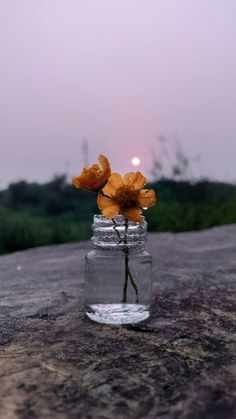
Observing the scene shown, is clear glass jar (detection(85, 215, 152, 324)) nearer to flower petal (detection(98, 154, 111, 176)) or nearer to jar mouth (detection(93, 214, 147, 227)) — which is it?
jar mouth (detection(93, 214, 147, 227))

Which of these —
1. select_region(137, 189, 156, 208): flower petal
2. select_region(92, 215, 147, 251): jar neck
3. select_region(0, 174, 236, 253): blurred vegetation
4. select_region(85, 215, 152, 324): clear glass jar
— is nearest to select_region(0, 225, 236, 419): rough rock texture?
select_region(85, 215, 152, 324): clear glass jar

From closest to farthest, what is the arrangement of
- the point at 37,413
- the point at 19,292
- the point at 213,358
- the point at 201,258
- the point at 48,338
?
the point at 37,413 < the point at 213,358 < the point at 48,338 < the point at 19,292 < the point at 201,258

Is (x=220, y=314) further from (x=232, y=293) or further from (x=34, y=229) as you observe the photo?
(x=34, y=229)

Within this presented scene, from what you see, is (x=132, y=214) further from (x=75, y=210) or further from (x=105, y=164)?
(x=75, y=210)

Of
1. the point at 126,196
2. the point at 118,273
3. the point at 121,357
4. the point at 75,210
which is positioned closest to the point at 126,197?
the point at 126,196

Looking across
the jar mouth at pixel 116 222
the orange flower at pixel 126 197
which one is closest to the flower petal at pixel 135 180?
the orange flower at pixel 126 197

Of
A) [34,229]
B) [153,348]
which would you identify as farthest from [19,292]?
[34,229]

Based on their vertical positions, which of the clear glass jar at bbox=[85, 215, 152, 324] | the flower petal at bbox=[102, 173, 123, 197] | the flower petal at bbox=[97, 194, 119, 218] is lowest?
the clear glass jar at bbox=[85, 215, 152, 324]
